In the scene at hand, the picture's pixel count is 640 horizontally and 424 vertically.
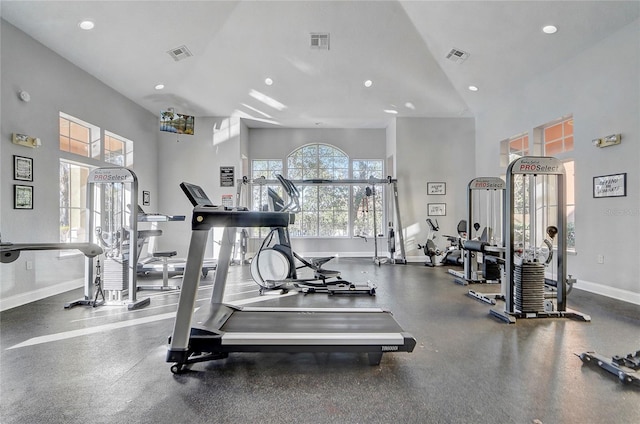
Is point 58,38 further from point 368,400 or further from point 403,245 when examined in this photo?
point 403,245

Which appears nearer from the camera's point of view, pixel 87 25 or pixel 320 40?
pixel 87 25

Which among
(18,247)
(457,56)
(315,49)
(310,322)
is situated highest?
(315,49)

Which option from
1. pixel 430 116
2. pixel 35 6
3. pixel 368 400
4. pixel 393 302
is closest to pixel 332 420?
pixel 368 400

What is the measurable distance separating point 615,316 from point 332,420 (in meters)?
3.64

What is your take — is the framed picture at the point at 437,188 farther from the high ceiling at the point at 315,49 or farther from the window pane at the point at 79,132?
the window pane at the point at 79,132

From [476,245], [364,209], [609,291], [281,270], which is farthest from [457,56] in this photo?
[281,270]

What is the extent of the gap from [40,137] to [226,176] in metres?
3.80

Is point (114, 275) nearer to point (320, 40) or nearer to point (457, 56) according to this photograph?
point (320, 40)

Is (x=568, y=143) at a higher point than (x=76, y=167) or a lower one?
higher

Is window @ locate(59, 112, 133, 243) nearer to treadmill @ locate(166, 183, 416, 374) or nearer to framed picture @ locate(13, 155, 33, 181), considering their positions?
framed picture @ locate(13, 155, 33, 181)

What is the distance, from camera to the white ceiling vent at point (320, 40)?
5270 mm

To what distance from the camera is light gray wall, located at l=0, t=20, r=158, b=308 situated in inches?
149

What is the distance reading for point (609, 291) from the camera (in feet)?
14.0

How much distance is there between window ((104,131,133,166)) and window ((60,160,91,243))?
0.70 metres
